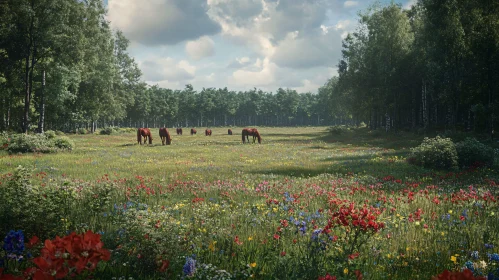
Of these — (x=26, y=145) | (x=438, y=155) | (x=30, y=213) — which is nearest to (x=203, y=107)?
(x=26, y=145)

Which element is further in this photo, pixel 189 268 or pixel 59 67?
pixel 59 67

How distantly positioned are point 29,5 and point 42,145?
15624 millimetres

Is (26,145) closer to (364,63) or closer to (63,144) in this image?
(63,144)

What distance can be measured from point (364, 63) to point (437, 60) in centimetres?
1992

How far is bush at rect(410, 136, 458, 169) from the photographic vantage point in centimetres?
1877

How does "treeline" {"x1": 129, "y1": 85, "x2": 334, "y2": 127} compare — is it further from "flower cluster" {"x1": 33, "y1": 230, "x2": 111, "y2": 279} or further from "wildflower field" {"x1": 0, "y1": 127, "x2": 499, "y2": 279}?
"flower cluster" {"x1": 33, "y1": 230, "x2": 111, "y2": 279}

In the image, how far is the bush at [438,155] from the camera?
18.8 meters

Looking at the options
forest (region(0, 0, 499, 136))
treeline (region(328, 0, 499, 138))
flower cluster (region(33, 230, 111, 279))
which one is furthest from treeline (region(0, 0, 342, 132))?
treeline (region(328, 0, 499, 138))

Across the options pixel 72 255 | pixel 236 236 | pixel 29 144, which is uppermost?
pixel 72 255

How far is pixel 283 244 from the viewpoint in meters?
6.56

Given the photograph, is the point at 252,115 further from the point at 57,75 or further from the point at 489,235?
the point at 489,235

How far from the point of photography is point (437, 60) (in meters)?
40.9

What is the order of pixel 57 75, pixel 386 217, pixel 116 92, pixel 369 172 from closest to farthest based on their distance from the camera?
pixel 386 217 → pixel 369 172 → pixel 57 75 → pixel 116 92

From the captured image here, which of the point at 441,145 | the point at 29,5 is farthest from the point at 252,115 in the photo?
the point at 441,145
